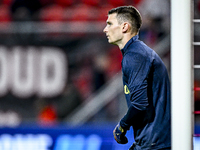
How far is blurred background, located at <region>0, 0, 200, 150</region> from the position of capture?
565 centimetres

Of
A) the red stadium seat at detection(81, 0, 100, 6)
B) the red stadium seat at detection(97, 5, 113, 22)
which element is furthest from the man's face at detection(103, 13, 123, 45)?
the red stadium seat at detection(81, 0, 100, 6)

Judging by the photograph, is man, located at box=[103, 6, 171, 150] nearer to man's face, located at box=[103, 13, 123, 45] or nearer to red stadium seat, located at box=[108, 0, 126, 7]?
man's face, located at box=[103, 13, 123, 45]

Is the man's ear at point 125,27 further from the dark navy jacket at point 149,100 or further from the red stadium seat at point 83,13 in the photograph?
the red stadium seat at point 83,13

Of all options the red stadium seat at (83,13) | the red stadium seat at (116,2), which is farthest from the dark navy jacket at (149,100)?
the red stadium seat at (116,2)

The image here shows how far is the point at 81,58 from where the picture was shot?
5914 mm

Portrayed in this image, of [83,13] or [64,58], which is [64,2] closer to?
[83,13]

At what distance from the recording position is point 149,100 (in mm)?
2119

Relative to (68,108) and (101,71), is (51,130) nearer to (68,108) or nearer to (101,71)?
(68,108)

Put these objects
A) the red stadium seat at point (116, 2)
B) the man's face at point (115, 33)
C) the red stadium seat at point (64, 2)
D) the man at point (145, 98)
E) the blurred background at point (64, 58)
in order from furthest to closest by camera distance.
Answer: the red stadium seat at point (64, 2)
the red stadium seat at point (116, 2)
the blurred background at point (64, 58)
the man's face at point (115, 33)
the man at point (145, 98)

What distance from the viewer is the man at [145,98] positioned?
201 cm

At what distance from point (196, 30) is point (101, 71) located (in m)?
1.63

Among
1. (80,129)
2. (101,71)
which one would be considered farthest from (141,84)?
(101,71)

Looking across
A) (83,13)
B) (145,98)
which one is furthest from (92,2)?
(145,98)

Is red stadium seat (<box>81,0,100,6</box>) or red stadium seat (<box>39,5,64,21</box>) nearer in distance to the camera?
red stadium seat (<box>39,5,64,21</box>)
